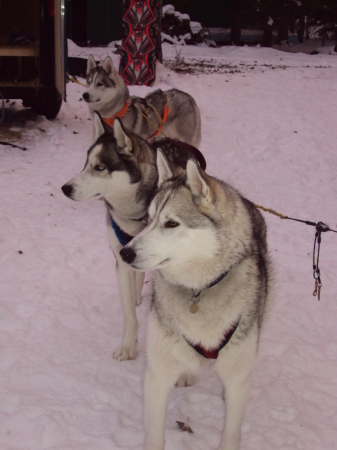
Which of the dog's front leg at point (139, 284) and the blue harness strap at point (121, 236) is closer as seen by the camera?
the blue harness strap at point (121, 236)

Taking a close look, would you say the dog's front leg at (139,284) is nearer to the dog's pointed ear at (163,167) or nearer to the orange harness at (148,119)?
the dog's pointed ear at (163,167)

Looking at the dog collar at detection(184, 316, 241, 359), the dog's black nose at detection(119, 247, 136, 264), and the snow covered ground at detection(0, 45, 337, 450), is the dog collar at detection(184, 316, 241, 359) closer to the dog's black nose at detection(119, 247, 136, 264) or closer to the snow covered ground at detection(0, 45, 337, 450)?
the dog's black nose at detection(119, 247, 136, 264)

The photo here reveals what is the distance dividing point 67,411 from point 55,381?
0.27 metres

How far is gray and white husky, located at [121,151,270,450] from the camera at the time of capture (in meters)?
1.87

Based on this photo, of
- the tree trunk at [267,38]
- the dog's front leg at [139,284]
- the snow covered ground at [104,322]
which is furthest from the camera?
the tree trunk at [267,38]

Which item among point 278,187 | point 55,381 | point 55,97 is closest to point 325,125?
point 278,187

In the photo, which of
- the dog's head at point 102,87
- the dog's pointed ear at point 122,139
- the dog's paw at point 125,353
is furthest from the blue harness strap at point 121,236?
the dog's head at point 102,87

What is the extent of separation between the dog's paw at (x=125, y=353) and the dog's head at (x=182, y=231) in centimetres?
113

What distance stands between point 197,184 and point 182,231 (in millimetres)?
198

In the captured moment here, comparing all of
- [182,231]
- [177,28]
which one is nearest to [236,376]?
[182,231]

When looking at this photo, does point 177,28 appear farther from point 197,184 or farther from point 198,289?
point 198,289

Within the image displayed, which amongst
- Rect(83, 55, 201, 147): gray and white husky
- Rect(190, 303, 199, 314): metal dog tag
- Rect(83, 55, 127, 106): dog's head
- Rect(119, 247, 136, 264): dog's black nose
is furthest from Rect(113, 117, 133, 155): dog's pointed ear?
Rect(83, 55, 127, 106): dog's head

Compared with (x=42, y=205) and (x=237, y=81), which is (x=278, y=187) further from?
(x=237, y=81)

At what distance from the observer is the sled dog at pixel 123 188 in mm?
2799
